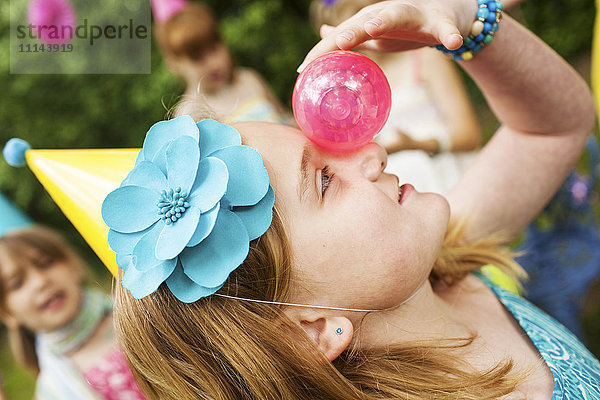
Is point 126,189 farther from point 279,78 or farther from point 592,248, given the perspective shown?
point 279,78

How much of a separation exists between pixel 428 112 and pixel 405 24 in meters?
1.96

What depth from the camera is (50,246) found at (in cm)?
294

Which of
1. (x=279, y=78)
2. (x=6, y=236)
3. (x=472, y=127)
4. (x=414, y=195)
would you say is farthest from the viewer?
(x=279, y=78)

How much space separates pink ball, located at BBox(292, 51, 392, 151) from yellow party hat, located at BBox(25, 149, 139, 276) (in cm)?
47

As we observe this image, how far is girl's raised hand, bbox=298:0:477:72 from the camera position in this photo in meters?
1.17

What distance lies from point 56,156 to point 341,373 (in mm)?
930

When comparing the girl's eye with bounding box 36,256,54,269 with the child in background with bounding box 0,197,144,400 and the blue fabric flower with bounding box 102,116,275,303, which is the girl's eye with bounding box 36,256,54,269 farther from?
the blue fabric flower with bounding box 102,116,275,303

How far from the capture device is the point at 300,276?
122 cm

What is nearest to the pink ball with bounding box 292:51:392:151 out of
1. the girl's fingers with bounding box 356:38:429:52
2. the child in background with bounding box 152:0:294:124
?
the girl's fingers with bounding box 356:38:429:52

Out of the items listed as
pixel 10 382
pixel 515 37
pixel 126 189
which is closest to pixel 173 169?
pixel 126 189

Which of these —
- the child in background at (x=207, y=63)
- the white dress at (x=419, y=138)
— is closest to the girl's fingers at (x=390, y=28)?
the white dress at (x=419, y=138)

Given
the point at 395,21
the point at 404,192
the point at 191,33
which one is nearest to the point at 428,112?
the point at 191,33

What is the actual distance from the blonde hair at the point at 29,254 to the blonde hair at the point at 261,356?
174 cm

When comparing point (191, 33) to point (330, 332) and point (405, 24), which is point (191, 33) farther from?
point (330, 332)
